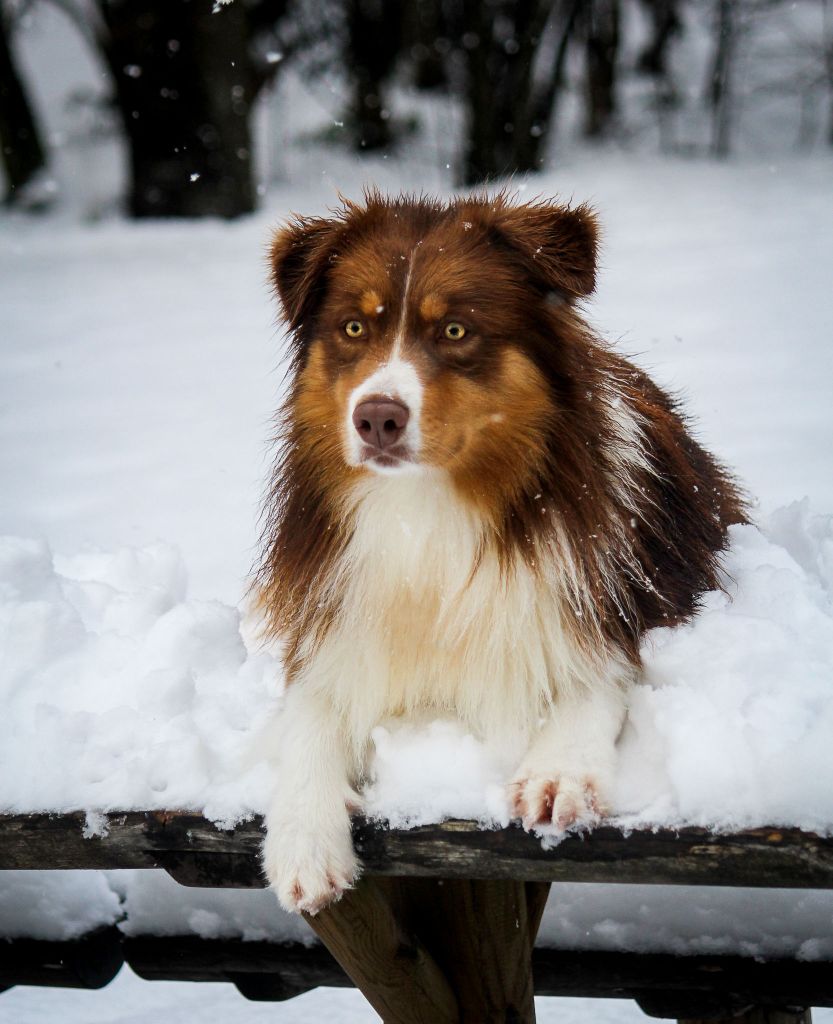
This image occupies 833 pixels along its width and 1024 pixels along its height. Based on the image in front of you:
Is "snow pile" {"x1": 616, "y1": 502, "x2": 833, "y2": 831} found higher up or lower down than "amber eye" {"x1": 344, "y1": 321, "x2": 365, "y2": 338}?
lower down

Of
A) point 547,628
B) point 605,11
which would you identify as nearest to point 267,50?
point 605,11

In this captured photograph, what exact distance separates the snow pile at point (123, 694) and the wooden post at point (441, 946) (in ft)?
1.30

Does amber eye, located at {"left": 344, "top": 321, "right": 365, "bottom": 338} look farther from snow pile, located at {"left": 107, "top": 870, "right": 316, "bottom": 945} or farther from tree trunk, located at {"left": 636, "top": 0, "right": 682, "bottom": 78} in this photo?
tree trunk, located at {"left": 636, "top": 0, "right": 682, "bottom": 78}

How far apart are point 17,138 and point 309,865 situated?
12.3m

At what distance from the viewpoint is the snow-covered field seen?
2.33 m

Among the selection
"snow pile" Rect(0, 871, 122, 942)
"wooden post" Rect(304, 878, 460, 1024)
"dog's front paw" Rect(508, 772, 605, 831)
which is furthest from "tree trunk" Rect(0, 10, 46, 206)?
"dog's front paw" Rect(508, 772, 605, 831)

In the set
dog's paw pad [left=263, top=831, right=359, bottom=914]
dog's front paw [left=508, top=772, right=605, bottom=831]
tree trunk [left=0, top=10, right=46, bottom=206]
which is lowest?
dog's paw pad [left=263, top=831, right=359, bottom=914]

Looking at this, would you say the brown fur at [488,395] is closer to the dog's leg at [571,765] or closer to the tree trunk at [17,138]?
the dog's leg at [571,765]

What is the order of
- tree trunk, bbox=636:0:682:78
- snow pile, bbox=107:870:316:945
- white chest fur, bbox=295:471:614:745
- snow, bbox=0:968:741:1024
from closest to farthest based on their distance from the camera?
1. white chest fur, bbox=295:471:614:745
2. snow pile, bbox=107:870:316:945
3. snow, bbox=0:968:741:1024
4. tree trunk, bbox=636:0:682:78

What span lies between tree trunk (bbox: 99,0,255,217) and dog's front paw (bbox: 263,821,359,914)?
927 centimetres

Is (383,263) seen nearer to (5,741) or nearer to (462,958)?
(5,741)

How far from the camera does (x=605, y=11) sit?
1373cm

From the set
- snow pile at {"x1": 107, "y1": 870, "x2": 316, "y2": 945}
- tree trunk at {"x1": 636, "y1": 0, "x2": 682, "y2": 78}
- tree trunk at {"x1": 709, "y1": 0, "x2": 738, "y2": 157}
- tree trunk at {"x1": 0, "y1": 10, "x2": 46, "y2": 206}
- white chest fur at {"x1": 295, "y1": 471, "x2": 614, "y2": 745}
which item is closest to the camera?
white chest fur at {"x1": 295, "y1": 471, "x2": 614, "y2": 745}

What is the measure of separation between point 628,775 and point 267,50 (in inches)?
499
